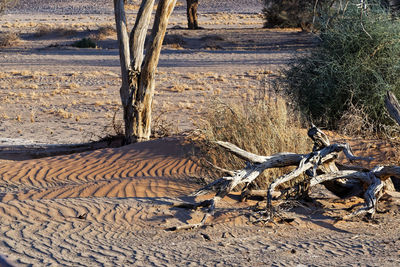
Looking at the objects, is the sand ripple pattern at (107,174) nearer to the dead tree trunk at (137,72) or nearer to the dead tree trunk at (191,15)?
the dead tree trunk at (137,72)

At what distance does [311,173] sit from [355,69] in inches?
179

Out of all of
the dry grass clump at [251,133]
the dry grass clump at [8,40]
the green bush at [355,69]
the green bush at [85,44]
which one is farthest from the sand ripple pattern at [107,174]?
→ the dry grass clump at [8,40]

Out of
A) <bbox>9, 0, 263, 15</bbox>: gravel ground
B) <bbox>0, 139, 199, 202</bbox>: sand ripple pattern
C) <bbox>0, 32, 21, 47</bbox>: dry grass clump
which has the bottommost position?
<bbox>0, 139, 199, 202</bbox>: sand ripple pattern

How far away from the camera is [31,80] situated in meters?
22.7

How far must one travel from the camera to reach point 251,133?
8648 millimetres

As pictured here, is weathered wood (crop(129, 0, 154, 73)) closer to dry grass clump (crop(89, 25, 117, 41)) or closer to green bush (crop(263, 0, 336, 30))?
green bush (crop(263, 0, 336, 30))

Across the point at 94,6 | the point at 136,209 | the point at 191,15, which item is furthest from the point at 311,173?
the point at 94,6

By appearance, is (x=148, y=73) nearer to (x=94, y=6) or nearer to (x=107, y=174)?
(x=107, y=174)

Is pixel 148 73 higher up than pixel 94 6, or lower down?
lower down

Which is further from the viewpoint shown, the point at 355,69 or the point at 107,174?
the point at 355,69

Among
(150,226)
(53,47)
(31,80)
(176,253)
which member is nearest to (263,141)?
(150,226)

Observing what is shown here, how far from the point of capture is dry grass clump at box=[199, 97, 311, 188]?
27.8 ft

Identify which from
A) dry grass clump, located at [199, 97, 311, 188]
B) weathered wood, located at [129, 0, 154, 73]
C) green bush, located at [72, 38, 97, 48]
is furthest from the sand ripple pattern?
green bush, located at [72, 38, 97, 48]

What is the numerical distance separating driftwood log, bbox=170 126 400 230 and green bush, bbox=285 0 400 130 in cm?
355
